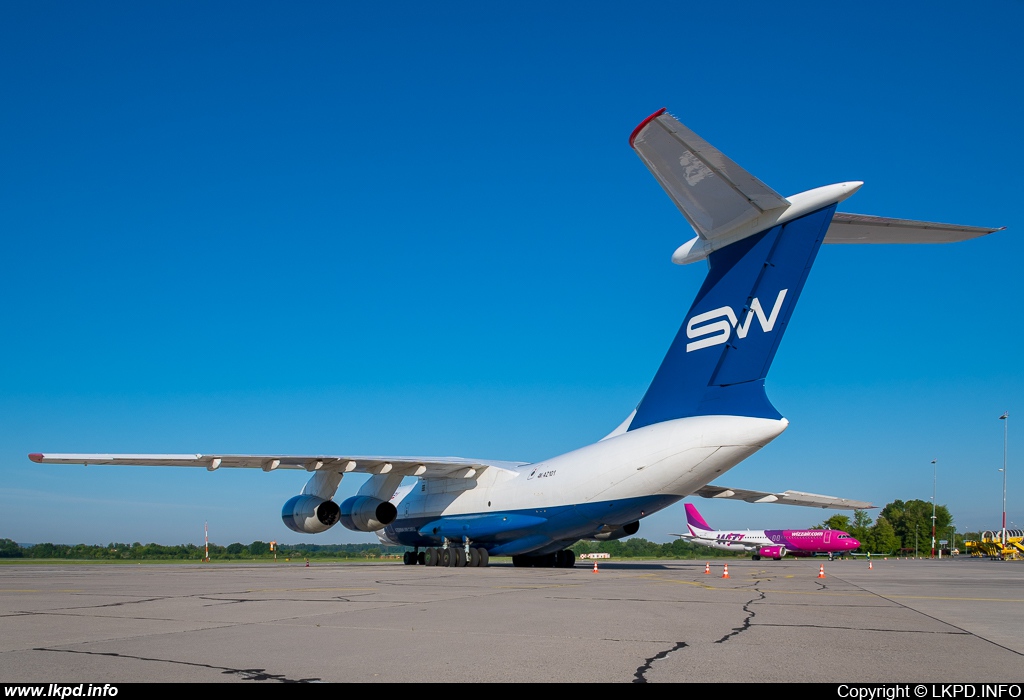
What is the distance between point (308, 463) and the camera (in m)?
19.5

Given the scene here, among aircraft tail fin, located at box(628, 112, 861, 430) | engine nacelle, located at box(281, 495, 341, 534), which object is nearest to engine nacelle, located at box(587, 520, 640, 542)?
aircraft tail fin, located at box(628, 112, 861, 430)

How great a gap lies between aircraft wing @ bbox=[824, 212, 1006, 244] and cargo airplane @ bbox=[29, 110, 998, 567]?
20 mm

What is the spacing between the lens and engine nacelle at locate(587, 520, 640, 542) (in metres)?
18.0

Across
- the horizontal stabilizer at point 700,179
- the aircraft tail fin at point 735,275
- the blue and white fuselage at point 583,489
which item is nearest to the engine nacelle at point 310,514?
the blue and white fuselage at point 583,489

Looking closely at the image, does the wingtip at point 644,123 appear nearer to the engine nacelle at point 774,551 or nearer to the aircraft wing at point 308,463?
the aircraft wing at point 308,463

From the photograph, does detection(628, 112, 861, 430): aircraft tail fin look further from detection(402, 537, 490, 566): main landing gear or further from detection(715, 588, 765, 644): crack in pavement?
detection(402, 537, 490, 566): main landing gear

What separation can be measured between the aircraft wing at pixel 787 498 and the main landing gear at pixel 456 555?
6.86 metres

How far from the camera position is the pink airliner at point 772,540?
48469mm

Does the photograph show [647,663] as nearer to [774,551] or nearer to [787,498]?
[787,498]

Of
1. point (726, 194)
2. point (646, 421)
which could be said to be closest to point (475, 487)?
point (646, 421)

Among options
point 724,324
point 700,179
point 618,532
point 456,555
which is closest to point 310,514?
point 456,555

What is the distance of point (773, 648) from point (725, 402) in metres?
7.27

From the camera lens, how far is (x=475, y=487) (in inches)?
805

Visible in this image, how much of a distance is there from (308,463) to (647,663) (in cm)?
1566
